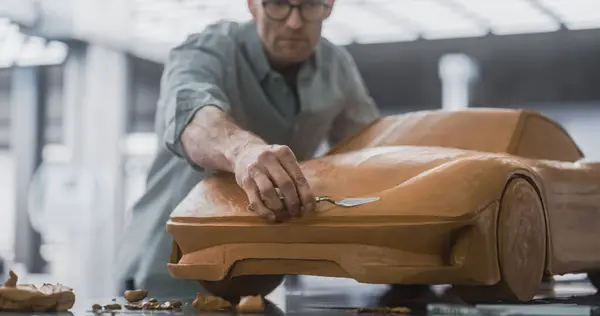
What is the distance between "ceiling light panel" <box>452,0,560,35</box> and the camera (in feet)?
15.9

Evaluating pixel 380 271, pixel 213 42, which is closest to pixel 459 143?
pixel 380 271

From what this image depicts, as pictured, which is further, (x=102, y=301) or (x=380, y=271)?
(x=102, y=301)

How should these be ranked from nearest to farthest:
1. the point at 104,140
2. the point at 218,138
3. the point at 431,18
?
the point at 218,138, the point at 431,18, the point at 104,140

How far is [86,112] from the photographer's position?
18.0 ft

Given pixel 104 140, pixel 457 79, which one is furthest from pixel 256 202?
pixel 104 140

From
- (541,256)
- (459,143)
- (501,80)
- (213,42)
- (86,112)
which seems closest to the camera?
(541,256)

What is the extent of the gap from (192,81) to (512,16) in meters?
3.78

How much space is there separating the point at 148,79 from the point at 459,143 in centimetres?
473

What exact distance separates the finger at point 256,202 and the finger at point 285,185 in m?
0.03

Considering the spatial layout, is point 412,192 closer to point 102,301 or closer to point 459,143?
point 459,143

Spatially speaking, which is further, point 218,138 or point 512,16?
point 512,16

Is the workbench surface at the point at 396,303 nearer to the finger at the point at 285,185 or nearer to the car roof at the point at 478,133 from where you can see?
the finger at the point at 285,185

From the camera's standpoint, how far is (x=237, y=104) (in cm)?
167

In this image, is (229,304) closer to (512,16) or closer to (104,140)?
(512,16)
